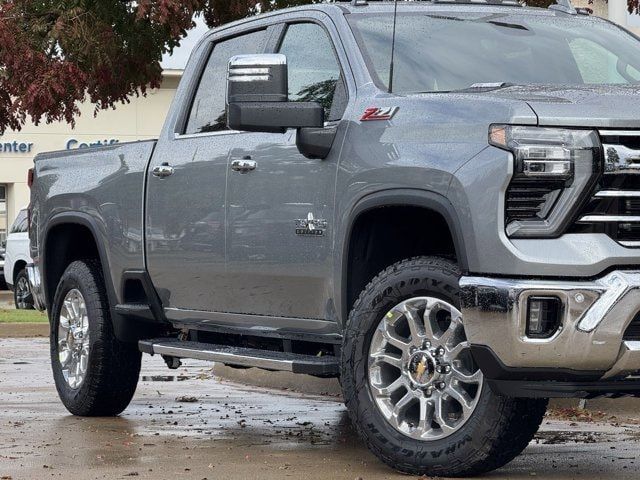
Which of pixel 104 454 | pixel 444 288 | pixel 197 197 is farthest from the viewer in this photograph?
pixel 197 197

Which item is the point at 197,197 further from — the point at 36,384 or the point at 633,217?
the point at 36,384

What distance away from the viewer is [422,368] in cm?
642

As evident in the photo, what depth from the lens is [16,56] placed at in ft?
39.5

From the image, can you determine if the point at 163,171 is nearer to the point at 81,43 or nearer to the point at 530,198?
the point at 530,198

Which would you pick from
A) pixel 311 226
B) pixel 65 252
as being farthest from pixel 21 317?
pixel 311 226

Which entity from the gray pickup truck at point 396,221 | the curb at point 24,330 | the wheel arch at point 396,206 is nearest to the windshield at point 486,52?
the gray pickup truck at point 396,221

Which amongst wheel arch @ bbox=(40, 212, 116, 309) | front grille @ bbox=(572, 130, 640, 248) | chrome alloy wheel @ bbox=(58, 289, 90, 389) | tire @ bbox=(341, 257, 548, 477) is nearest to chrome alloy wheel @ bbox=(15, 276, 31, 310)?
wheel arch @ bbox=(40, 212, 116, 309)

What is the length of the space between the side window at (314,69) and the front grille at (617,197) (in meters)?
1.55

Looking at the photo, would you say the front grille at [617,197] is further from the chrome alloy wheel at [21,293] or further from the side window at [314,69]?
the chrome alloy wheel at [21,293]

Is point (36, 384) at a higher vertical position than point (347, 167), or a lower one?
lower

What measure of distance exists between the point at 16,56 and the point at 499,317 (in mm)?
7038

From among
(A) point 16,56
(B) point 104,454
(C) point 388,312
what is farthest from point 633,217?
(A) point 16,56

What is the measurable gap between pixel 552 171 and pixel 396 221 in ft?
3.53

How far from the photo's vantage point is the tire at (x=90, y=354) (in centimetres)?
905
